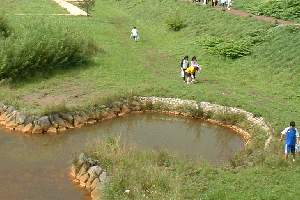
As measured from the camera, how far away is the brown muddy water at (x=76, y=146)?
2294 cm

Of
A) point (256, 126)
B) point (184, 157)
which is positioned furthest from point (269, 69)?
point (184, 157)

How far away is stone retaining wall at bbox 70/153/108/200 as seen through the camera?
22266 mm

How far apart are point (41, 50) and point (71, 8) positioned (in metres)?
22.7

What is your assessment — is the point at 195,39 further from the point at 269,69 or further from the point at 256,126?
the point at 256,126

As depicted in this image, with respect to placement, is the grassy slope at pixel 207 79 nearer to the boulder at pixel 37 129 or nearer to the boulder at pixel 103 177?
the boulder at pixel 37 129

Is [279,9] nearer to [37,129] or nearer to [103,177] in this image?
[37,129]

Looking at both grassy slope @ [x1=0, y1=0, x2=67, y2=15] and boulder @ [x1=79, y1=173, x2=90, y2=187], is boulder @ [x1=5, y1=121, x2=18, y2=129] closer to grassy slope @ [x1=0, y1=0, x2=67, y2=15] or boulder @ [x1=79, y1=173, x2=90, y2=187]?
boulder @ [x1=79, y1=173, x2=90, y2=187]

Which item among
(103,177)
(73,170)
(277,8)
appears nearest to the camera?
(103,177)

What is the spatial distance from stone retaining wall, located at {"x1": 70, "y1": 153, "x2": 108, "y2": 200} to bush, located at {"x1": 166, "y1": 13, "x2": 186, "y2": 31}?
2476 cm

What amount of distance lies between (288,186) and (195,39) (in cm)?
2420

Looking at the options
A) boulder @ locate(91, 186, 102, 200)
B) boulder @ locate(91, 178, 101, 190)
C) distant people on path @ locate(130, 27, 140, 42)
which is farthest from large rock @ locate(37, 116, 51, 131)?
distant people on path @ locate(130, 27, 140, 42)

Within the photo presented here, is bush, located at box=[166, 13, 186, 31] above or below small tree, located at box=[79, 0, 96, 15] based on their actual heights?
below

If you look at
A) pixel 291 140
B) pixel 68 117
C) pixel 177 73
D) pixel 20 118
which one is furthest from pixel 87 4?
pixel 291 140

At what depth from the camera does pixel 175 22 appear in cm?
4691
